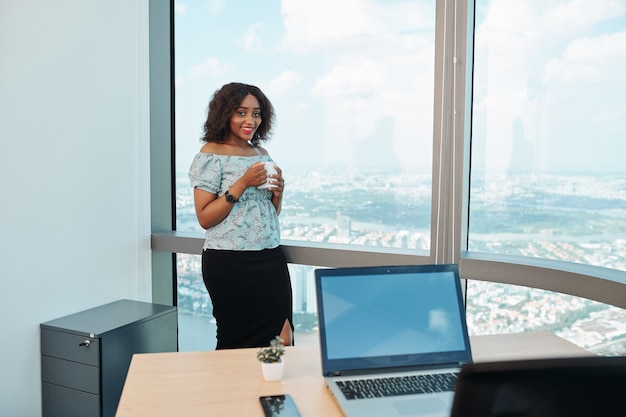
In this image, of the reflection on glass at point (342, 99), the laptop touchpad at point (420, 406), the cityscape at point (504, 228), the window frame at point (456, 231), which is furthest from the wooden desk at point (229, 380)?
the reflection on glass at point (342, 99)

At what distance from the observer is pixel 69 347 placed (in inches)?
109

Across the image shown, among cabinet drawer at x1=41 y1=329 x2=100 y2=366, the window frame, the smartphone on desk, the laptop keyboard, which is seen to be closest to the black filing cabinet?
cabinet drawer at x1=41 y1=329 x2=100 y2=366

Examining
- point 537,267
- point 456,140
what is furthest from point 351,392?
point 456,140

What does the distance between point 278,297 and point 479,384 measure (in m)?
2.24

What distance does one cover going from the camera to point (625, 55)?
7.54ft

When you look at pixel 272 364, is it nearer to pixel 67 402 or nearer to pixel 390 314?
pixel 390 314

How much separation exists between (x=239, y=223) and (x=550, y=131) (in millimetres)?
1447

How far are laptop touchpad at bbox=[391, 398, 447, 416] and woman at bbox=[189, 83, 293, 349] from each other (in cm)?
153

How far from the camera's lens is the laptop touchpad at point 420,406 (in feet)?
4.46

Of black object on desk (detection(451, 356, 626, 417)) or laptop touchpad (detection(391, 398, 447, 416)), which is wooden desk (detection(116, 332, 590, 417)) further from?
black object on desk (detection(451, 356, 626, 417))

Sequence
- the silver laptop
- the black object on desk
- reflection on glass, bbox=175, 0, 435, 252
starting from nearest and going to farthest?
the black object on desk
the silver laptop
reflection on glass, bbox=175, 0, 435, 252

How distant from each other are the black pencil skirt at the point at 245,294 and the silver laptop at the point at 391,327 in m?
1.29

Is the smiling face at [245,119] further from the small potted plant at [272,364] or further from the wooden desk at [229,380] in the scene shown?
the small potted plant at [272,364]

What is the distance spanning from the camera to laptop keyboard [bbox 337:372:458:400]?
1443mm
